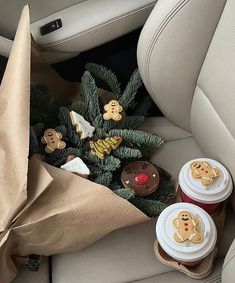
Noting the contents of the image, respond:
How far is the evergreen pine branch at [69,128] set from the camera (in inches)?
35.8

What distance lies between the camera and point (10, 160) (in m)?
0.78

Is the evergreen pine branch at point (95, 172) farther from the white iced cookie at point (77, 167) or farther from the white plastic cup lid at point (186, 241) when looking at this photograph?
the white plastic cup lid at point (186, 241)

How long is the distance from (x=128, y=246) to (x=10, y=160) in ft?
1.02

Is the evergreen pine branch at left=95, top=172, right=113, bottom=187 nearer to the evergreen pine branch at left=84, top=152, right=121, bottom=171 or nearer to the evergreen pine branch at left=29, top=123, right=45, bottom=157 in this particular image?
the evergreen pine branch at left=84, top=152, right=121, bottom=171

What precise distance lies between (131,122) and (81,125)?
0.14 m

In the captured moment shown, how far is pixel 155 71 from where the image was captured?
2.97 ft

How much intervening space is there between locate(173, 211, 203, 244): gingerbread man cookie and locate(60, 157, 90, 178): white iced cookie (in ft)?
0.63

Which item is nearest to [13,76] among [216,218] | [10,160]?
[10,160]

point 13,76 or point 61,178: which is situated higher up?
point 13,76

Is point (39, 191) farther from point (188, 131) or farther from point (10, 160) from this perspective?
point (188, 131)

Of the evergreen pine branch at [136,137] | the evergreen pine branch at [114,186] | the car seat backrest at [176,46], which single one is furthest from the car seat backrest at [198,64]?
Answer: the evergreen pine branch at [114,186]

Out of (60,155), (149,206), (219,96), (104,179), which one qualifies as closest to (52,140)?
(60,155)

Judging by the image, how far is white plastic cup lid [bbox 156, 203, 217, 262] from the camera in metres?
0.76

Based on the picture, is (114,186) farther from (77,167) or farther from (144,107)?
(144,107)
